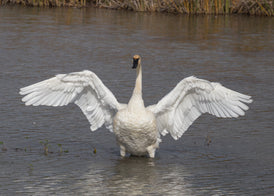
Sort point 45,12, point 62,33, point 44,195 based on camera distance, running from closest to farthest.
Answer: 1. point 44,195
2. point 62,33
3. point 45,12

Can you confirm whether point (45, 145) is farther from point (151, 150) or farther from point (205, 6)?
point (205, 6)

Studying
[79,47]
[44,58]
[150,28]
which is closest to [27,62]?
[44,58]

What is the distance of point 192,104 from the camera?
8375 millimetres

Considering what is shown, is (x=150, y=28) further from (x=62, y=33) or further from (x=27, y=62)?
(x=27, y=62)

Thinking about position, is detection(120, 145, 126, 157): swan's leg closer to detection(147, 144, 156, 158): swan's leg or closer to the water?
the water

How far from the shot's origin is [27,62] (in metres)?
14.0

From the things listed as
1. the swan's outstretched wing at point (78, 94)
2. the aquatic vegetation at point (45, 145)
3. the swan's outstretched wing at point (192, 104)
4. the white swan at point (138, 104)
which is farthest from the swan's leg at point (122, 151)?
the aquatic vegetation at point (45, 145)

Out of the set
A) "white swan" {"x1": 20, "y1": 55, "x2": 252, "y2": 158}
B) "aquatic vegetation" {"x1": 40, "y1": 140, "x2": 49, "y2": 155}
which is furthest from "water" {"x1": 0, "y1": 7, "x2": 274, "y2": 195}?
"white swan" {"x1": 20, "y1": 55, "x2": 252, "y2": 158}

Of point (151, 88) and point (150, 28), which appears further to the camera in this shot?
point (150, 28)

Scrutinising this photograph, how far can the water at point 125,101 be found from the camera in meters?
7.31

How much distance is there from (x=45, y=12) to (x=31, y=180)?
16.4 metres

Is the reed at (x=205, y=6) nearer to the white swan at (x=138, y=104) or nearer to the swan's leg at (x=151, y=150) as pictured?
the white swan at (x=138, y=104)

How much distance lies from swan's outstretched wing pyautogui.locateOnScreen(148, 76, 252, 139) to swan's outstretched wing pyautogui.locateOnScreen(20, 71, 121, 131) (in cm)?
69

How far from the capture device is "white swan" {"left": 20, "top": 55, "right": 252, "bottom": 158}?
25.9 ft
